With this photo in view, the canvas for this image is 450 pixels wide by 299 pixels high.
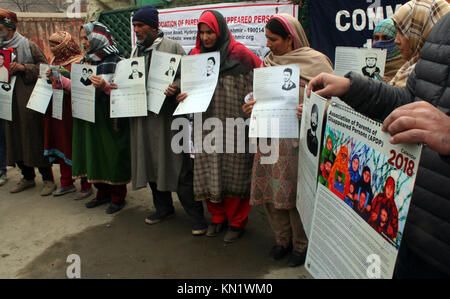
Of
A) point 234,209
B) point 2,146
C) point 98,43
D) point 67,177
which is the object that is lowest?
point 67,177

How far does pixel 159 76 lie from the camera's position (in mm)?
3275

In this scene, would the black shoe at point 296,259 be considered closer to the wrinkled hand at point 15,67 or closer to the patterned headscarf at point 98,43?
the patterned headscarf at point 98,43

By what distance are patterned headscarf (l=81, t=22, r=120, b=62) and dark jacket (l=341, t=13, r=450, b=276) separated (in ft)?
9.81

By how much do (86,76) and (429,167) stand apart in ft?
11.1

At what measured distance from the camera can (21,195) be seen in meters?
4.74

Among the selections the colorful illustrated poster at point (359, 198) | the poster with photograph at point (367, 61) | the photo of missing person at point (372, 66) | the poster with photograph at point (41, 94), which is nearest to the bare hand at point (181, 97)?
the poster with photograph at point (367, 61)

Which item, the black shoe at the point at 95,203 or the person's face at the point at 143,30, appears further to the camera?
the black shoe at the point at 95,203

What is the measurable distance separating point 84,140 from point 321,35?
2983 mm

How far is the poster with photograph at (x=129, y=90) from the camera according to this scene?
335 centimetres

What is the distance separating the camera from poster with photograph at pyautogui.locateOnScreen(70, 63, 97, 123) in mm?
3661

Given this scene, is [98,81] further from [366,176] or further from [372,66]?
[366,176]

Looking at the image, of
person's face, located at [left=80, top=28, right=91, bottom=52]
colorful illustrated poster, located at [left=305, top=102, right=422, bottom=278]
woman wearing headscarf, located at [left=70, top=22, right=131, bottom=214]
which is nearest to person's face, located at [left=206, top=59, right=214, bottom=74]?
woman wearing headscarf, located at [left=70, top=22, right=131, bottom=214]

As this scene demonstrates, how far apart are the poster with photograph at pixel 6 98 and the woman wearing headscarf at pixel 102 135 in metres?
1.18

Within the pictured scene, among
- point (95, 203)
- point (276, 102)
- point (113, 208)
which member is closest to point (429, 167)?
point (276, 102)
